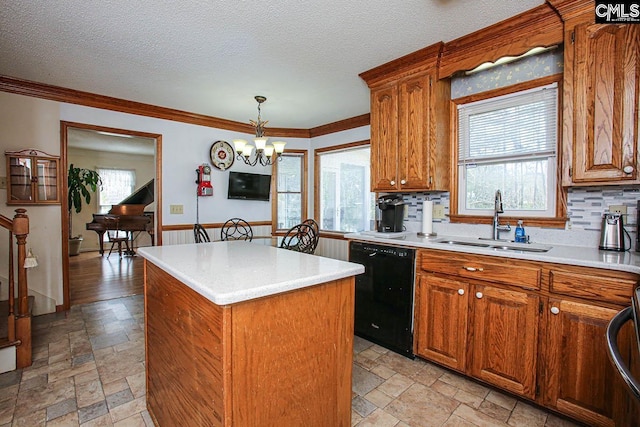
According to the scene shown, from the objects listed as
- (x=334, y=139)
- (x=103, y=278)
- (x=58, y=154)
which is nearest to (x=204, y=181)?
(x=58, y=154)

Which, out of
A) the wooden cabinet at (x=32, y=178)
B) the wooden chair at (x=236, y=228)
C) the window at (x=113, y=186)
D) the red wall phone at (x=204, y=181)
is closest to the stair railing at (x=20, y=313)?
the wooden cabinet at (x=32, y=178)

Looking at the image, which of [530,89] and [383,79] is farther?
[383,79]

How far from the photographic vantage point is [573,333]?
167cm

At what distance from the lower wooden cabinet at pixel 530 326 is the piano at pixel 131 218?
5.64m

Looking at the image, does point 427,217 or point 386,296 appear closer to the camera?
point 386,296

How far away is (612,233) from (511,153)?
86 centimetres

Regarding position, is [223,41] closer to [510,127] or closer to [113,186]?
[510,127]

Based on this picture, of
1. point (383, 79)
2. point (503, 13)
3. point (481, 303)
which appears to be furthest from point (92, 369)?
point (503, 13)

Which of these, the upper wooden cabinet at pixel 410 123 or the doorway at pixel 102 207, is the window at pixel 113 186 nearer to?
the doorway at pixel 102 207

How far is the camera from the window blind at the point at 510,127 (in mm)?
Answer: 2248

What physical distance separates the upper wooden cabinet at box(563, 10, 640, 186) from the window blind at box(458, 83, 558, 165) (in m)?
0.33

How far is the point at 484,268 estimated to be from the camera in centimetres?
201

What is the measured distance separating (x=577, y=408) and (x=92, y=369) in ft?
10.2

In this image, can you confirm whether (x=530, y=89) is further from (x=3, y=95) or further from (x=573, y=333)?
(x=3, y=95)
